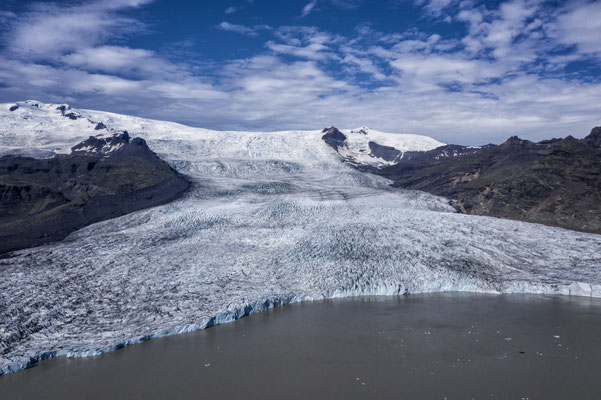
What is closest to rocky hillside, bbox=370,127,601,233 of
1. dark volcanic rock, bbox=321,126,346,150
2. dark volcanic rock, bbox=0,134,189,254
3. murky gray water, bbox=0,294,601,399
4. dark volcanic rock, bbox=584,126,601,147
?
dark volcanic rock, bbox=584,126,601,147

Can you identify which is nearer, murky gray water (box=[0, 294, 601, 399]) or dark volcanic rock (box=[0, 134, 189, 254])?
murky gray water (box=[0, 294, 601, 399])

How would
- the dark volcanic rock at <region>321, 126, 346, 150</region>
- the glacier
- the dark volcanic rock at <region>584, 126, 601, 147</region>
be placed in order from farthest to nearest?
the dark volcanic rock at <region>321, 126, 346, 150</region>, the dark volcanic rock at <region>584, 126, 601, 147</region>, the glacier

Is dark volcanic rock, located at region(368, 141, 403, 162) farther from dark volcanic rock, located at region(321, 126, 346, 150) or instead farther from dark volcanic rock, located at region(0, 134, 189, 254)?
dark volcanic rock, located at region(0, 134, 189, 254)

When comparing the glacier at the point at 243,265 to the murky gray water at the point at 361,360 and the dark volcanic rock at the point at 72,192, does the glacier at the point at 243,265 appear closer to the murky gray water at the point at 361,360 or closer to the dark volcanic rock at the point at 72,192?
the murky gray water at the point at 361,360

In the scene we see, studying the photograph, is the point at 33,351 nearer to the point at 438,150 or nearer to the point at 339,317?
the point at 339,317

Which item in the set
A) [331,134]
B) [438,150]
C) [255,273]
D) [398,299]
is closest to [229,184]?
[255,273]

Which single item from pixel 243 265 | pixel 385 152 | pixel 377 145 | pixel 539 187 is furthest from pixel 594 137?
pixel 243 265

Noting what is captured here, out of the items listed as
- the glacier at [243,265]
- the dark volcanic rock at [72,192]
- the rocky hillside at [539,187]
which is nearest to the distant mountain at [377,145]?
the rocky hillside at [539,187]
